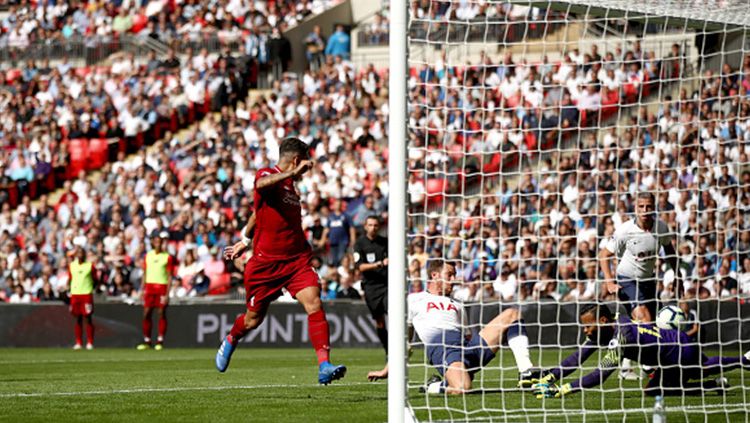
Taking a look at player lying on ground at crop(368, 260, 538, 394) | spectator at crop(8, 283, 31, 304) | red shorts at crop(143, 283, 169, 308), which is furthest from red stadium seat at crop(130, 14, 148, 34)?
player lying on ground at crop(368, 260, 538, 394)

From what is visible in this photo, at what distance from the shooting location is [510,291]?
62.1 feet

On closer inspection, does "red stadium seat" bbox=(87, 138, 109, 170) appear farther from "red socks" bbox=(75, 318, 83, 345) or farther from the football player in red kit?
the football player in red kit

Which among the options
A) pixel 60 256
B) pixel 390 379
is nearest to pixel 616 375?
pixel 390 379

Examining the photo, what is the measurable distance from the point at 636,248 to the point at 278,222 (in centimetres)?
419

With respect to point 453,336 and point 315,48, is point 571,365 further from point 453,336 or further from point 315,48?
point 315,48

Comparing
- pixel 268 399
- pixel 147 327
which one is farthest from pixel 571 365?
pixel 147 327

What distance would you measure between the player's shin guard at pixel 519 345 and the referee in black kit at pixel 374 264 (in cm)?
312

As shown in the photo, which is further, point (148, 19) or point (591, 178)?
point (148, 19)

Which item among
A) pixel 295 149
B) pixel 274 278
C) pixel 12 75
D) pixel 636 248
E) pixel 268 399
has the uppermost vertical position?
pixel 12 75

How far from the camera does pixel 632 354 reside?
1123 cm

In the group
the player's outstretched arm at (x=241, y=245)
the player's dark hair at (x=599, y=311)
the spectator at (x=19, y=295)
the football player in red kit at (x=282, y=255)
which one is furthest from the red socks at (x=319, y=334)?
the spectator at (x=19, y=295)

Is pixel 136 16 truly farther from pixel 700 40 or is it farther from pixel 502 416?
pixel 502 416

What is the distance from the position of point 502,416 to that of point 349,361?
830cm

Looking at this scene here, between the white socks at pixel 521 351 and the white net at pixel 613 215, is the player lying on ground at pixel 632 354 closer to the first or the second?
the white net at pixel 613 215
